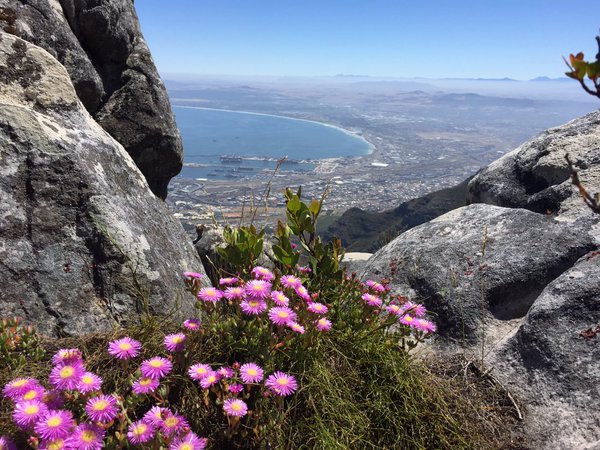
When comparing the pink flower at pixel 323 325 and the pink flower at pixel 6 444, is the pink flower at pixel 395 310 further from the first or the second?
the pink flower at pixel 6 444

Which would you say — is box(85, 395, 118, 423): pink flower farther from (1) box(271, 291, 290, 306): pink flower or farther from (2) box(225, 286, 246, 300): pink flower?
(1) box(271, 291, 290, 306): pink flower

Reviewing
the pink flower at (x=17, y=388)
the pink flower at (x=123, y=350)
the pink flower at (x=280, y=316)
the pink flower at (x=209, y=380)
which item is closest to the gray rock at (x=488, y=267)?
the pink flower at (x=280, y=316)

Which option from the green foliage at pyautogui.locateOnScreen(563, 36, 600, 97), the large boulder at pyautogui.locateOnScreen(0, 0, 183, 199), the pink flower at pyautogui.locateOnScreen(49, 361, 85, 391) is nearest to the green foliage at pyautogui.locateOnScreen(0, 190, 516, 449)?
the pink flower at pyautogui.locateOnScreen(49, 361, 85, 391)

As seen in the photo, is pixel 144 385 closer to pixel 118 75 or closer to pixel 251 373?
pixel 251 373

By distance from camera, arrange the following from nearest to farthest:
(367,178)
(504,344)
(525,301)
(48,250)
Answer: (48,250)
(504,344)
(525,301)
(367,178)

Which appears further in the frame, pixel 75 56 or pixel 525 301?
pixel 75 56

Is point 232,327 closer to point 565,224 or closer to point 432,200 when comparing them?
point 565,224

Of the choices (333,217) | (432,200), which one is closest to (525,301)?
(432,200)
